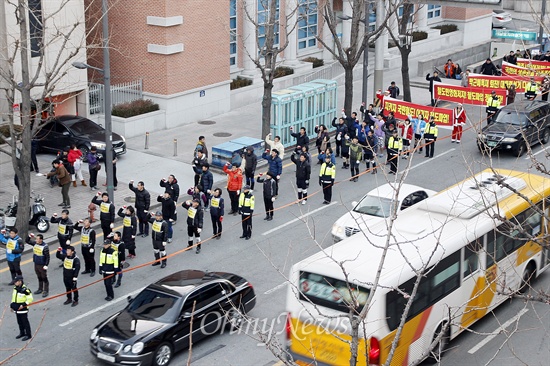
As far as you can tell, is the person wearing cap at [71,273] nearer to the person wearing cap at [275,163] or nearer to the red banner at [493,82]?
the person wearing cap at [275,163]

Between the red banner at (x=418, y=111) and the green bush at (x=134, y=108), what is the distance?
852 centimetres

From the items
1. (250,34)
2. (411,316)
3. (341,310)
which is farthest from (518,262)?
(250,34)

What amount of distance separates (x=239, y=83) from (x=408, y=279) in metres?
23.5

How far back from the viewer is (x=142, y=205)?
21516mm

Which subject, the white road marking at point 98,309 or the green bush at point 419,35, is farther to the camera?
the green bush at point 419,35

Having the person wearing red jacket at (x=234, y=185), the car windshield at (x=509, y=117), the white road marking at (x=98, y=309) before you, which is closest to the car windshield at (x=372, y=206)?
the person wearing red jacket at (x=234, y=185)

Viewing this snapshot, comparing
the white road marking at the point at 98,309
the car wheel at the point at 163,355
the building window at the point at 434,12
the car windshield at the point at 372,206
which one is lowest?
the white road marking at the point at 98,309

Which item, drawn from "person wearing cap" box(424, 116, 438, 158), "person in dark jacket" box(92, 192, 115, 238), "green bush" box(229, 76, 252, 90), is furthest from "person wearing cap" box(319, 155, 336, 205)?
"green bush" box(229, 76, 252, 90)

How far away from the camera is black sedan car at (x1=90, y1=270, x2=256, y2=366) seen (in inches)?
589

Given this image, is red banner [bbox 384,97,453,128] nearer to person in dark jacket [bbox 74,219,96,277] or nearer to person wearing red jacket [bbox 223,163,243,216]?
person wearing red jacket [bbox 223,163,243,216]

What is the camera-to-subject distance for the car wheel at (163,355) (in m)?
15.1

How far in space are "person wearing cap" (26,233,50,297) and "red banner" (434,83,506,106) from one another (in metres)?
19.5

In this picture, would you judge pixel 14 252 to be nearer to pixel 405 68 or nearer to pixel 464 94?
pixel 464 94

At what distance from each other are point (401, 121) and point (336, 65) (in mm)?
11098
